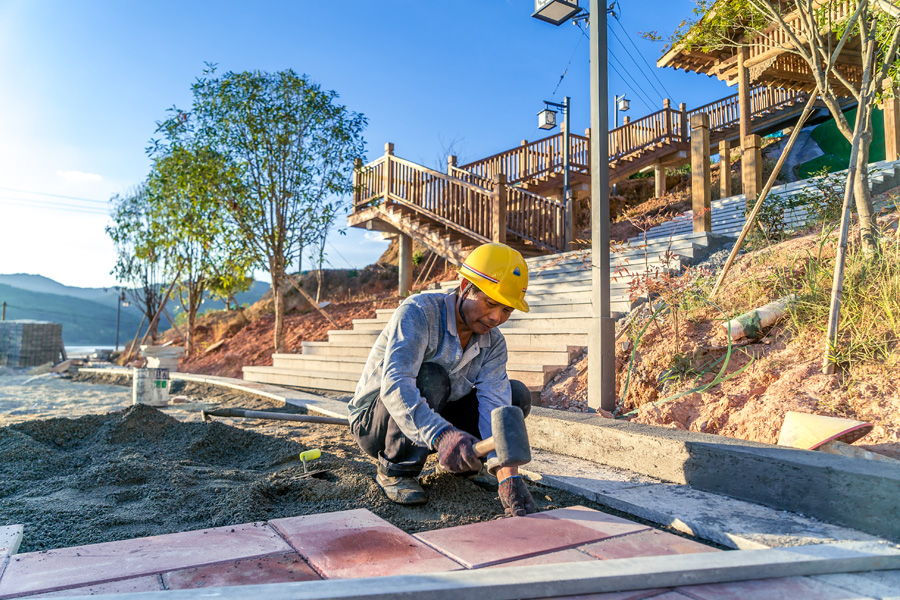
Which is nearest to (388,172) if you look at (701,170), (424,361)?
(701,170)

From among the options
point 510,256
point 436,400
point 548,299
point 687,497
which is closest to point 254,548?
point 436,400

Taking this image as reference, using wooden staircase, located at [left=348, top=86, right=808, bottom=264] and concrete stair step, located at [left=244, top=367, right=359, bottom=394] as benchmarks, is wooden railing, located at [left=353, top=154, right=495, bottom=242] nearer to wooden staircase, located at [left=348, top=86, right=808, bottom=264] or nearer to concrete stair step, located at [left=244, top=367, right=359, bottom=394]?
wooden staircase, located at [left=348, top=86, right=808, bottom=264]

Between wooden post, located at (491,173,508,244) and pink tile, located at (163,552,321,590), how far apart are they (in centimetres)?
822

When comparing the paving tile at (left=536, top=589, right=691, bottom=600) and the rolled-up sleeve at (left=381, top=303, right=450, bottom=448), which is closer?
the paving tile at (left=536, top=589, right=691, bottom=600)

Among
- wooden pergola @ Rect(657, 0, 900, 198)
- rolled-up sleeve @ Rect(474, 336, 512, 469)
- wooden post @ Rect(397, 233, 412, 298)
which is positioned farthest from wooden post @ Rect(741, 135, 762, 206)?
rolled-up sleeve @ Rect(474, 336, 512, 469)

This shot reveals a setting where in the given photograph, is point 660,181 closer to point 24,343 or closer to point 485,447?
point 485,447

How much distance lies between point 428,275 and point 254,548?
48.6 feet

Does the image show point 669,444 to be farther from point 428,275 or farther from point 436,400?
point 428,275

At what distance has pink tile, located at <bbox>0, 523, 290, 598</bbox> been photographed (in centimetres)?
149

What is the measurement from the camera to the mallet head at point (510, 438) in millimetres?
1748

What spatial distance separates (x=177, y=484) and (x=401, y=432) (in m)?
1.05

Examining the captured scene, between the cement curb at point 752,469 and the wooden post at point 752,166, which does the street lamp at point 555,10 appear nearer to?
the cement curb at point 752,469

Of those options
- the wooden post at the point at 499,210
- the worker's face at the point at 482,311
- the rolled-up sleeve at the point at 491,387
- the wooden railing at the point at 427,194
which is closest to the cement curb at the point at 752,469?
the rolled-up sleeve at the point at 491,387

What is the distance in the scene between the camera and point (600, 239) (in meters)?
3.76
